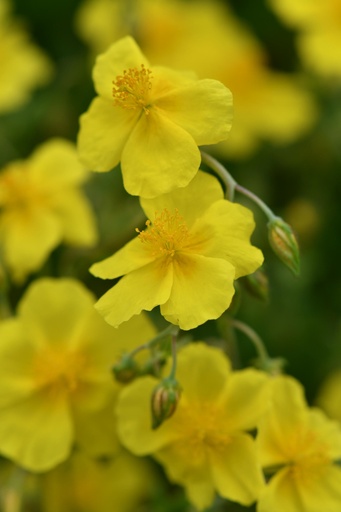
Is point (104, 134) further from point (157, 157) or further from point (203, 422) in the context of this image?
point (203, 422)

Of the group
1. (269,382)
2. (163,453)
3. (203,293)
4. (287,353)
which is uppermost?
(203,293)

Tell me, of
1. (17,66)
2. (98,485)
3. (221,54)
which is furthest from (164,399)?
(221,54)

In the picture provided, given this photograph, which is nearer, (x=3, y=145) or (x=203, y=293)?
(x=203, y=293)

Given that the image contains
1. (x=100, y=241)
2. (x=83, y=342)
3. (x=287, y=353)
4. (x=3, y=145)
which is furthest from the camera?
(x=3, y=145)

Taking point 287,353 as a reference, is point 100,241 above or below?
above

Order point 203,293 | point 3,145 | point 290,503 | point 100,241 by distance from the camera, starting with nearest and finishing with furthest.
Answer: point 203,293 → point 290,503 → point 100,241 → point 3,145

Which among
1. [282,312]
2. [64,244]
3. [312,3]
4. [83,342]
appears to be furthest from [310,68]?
[83,342]

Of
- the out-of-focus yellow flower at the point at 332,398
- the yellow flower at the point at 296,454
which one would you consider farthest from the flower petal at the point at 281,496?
the out-of-focus yellow flower at the point at 332,398

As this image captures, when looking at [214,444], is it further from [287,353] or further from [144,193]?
[287,353]
